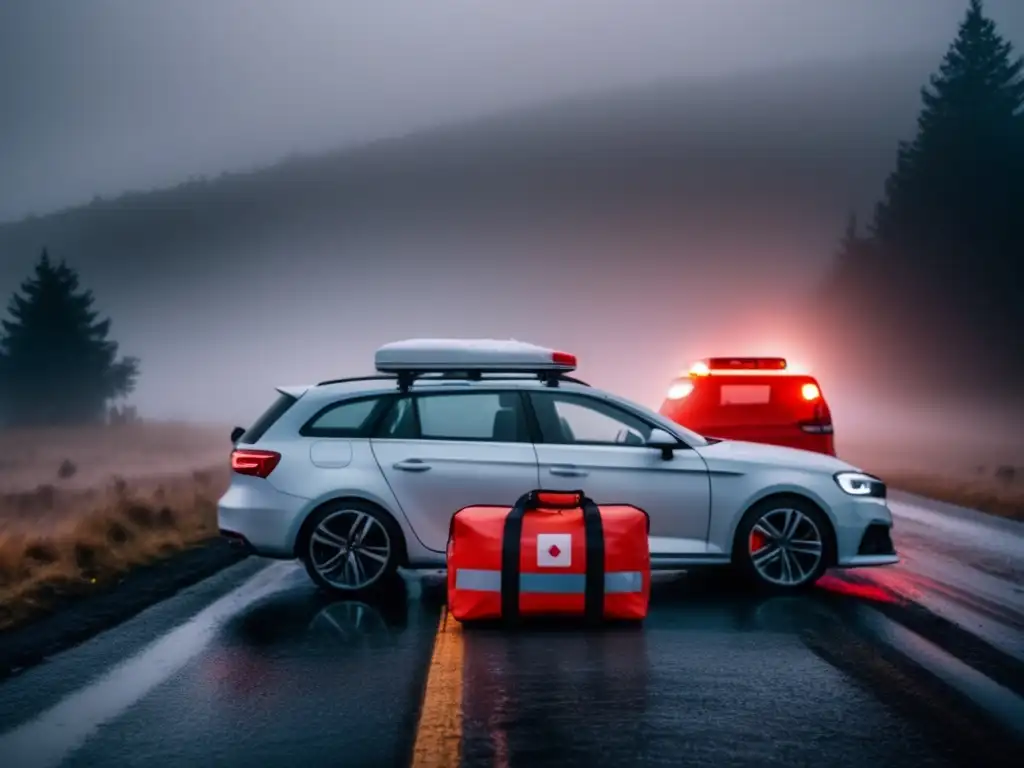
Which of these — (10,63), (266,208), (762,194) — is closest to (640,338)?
(762,194)

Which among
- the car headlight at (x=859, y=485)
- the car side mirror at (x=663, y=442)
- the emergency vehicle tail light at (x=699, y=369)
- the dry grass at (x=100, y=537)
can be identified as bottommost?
the dry grass at (x=100, y=537)

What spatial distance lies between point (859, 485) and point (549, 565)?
2.93m

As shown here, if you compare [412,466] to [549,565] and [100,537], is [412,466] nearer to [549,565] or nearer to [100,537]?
[549,565]

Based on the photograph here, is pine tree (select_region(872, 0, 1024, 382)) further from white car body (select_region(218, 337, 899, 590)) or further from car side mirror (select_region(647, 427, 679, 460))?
car side mirror (select_region(647, 427, 679, 460))

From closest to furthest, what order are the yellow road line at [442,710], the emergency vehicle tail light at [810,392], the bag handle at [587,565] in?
the yellow road line at [442,710]
the bag handle at [587,565]
the emergency vehicle tail light at [810,392]

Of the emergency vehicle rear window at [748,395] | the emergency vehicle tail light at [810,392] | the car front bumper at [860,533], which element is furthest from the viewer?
the emergency vehicle rear window at [748,395]

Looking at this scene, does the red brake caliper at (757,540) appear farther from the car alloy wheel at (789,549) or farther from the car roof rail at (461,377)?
the car roof rail at (461,377)

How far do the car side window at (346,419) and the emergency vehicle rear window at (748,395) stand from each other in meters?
4.43

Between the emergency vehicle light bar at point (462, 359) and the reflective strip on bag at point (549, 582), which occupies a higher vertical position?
the emergency vehicle light bar at point (462, 359)

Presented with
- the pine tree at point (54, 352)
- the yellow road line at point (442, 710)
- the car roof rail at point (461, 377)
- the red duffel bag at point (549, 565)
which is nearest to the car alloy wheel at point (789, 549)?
the red duffel bag at point (549, 565)

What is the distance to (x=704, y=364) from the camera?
1231 cm

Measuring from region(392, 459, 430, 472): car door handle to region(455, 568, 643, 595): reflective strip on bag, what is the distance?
1.43 m

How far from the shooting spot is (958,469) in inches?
1294

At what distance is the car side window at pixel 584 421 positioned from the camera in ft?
29.1
